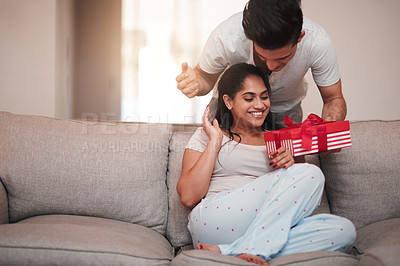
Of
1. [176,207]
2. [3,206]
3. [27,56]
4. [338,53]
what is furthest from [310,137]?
[27,56]

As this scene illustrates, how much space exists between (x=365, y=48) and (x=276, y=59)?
6.33ft

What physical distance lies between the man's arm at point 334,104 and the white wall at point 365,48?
135cm

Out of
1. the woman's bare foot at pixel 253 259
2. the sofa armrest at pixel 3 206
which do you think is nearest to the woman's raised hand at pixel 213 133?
the woman's bare foot at pixel 253 259

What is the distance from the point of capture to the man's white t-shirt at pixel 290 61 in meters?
1.58

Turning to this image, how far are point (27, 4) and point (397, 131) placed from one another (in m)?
2.75

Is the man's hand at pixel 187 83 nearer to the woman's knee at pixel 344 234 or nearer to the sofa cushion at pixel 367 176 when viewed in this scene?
the sofa cushion at pixel 367 176

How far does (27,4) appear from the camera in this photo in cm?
290

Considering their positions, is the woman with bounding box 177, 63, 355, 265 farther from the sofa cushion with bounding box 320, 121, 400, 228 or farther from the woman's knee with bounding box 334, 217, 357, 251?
the sofa cushion with bounding box 320, 121, 400, 228

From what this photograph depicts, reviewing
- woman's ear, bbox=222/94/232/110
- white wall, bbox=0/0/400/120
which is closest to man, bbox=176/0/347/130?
woman's ear, bbox=222/94/232/110

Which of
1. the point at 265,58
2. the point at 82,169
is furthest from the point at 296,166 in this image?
the point at 82,169

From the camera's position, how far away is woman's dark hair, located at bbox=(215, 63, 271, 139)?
1604mm

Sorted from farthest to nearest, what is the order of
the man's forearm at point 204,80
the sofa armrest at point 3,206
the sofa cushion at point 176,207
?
the man's forearm at point 204,80, the sofa cushion at point 176,207, the sofa armrest at point 3,206

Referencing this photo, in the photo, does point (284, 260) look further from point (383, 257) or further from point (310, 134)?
point (310, 134)

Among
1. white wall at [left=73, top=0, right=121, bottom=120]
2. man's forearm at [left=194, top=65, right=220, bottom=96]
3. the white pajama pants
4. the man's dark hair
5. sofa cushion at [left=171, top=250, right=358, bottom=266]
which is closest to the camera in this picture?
sofa cushion at [left=171, top=250, right=358, bottom=266]
